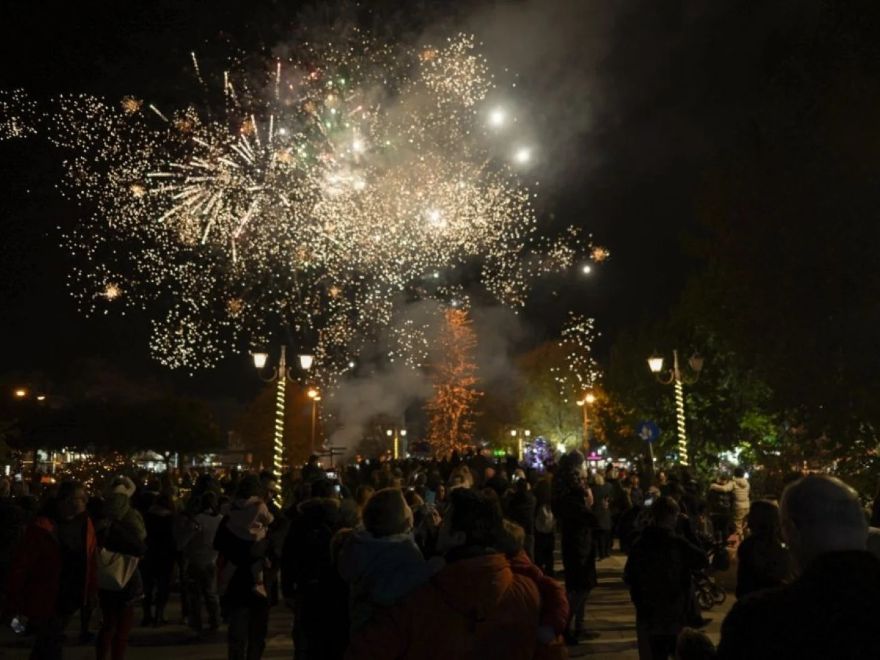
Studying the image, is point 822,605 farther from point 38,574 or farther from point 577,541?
point 577,541

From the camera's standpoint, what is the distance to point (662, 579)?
23.4ft

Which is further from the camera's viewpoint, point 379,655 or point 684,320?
point 684,320

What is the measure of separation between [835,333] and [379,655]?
15.6 m

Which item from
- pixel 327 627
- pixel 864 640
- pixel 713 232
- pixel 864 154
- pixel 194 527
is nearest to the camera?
pixel 864 640

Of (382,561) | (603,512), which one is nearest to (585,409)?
(603,512)

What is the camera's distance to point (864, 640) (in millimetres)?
2342

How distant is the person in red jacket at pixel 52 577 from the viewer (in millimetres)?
7836

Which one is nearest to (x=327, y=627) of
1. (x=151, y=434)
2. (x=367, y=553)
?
(x=367, y=553)

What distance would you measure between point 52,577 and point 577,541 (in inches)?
233

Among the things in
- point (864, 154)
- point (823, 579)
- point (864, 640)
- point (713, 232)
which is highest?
point (713, 232)

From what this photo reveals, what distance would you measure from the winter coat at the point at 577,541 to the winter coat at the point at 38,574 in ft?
18.0

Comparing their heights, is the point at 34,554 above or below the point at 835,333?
below

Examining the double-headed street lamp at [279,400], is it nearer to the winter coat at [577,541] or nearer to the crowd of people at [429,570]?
the crowd of people at [429,570]

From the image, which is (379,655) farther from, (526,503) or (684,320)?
(684,320)
